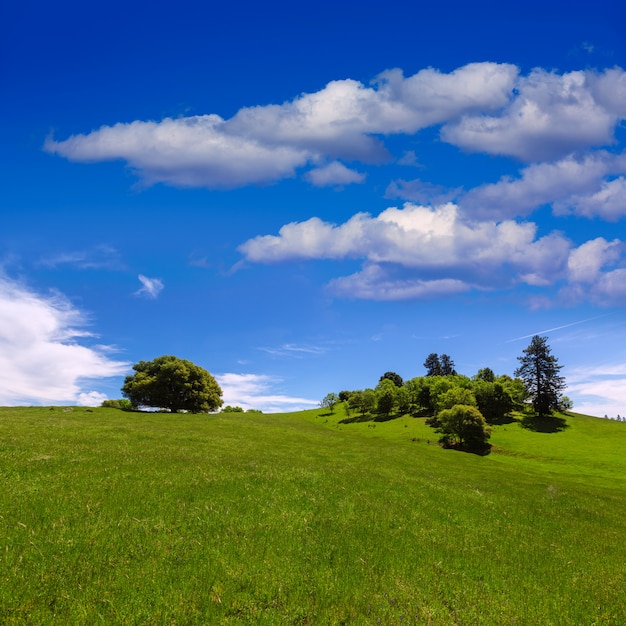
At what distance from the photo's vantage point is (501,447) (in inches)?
3526

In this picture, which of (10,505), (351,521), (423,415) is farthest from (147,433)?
(423,415)

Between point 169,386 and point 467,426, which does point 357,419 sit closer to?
point 467,426

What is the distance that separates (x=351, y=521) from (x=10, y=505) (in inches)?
491

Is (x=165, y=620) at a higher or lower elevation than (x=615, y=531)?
higher

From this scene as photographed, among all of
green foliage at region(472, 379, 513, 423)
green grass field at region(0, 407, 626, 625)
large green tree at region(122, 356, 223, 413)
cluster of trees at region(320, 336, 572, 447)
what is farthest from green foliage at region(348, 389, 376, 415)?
green grass field at region(0, 407, 626, 625)

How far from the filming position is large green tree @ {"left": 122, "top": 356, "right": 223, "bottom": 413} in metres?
94.9

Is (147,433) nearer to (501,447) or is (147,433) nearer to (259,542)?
(259,542)

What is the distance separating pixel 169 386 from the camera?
96188 millimetres

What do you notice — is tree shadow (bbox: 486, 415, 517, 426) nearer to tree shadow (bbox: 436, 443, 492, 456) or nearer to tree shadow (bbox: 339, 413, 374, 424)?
tree shadow (bbox: 436, 443, 492, 456)

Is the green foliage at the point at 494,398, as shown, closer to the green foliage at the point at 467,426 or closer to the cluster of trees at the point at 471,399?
the cluster of trees at the point at 471,399

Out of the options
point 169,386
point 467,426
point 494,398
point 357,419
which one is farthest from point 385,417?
point 169,386

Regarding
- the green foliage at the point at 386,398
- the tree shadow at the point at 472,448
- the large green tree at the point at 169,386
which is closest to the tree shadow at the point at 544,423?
the tree shadow at the point at 472,448

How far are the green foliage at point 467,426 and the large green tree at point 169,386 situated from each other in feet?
191

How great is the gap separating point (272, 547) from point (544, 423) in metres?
121
